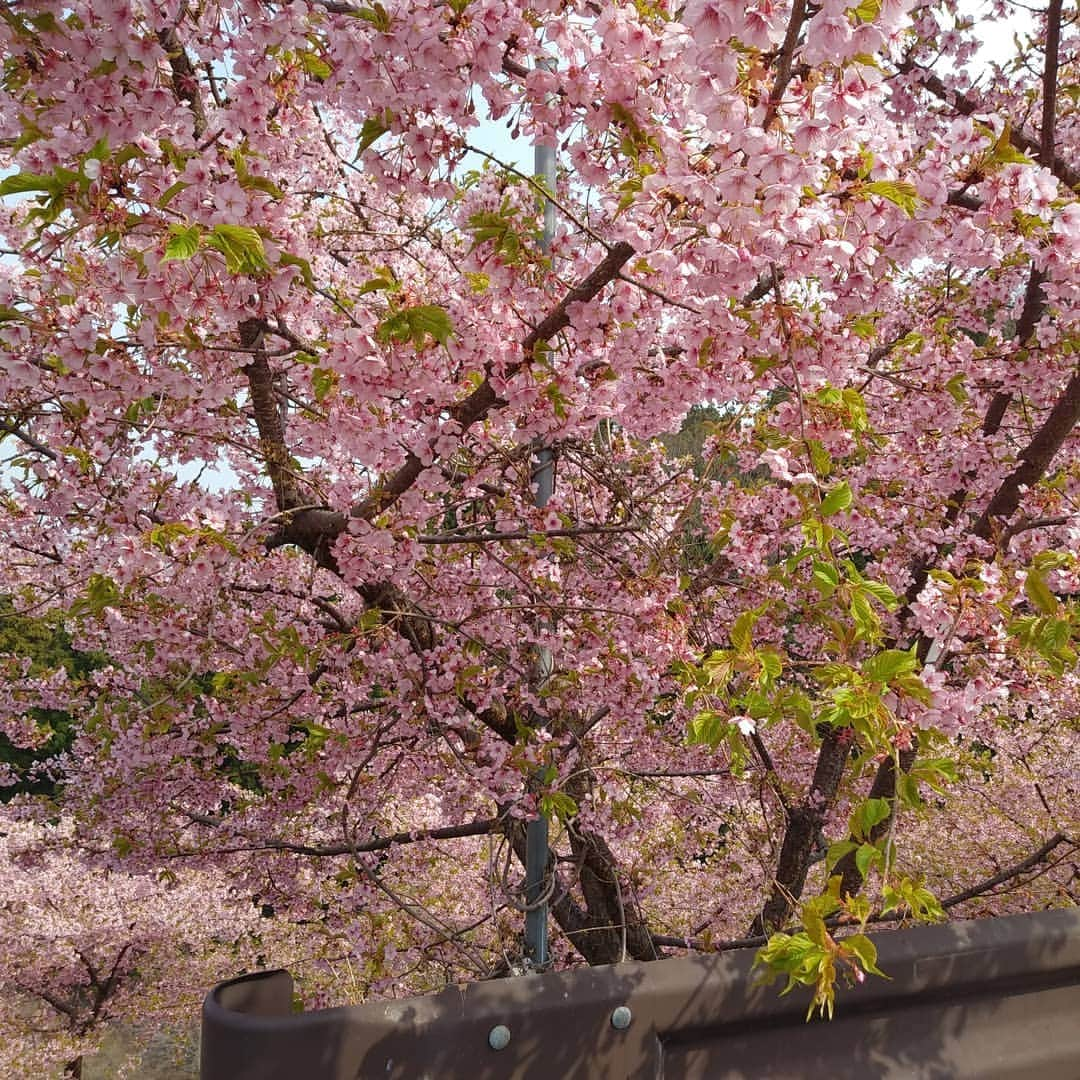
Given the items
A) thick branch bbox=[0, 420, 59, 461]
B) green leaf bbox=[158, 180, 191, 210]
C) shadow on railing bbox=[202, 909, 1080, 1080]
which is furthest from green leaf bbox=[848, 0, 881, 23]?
thick branch bbox=[0, 420, 59, 461]

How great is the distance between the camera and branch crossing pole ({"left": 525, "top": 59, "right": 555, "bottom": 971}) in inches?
143

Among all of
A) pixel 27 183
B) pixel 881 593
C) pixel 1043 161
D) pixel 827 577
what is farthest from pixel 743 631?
pixel 1043 161

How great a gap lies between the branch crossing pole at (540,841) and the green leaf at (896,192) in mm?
1596

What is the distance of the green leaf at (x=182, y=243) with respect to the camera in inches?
64.8

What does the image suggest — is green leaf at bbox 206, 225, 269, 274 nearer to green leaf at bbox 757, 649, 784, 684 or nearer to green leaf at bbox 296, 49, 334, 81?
green leaf at bbox 296, 49, 334, 81

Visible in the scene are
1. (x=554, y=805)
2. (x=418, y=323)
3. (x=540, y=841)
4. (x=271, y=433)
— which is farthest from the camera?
(x=271, y=433)

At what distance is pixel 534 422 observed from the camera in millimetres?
3395

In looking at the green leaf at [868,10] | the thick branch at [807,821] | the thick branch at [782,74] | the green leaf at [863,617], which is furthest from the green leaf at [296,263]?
the thick branch at [807,821]

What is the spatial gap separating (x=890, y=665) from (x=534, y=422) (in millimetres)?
1906

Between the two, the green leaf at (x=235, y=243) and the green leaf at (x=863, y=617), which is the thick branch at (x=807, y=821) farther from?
the green leaf at (x=235, y=243)

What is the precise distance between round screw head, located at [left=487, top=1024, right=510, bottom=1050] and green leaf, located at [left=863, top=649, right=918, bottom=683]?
3.53ft

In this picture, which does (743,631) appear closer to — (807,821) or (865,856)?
(865,856)

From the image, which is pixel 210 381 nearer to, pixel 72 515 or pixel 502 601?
pixel 72 515

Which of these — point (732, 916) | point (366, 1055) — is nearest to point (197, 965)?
point (732, 916)
